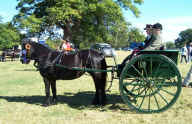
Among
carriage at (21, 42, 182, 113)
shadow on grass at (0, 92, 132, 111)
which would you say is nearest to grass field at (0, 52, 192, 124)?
shadow on grass at (0, 92, 132, 111)

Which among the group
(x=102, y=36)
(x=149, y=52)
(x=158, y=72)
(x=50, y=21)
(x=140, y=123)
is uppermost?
(x=50, y=21)

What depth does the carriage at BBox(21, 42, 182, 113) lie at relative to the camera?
5.14m

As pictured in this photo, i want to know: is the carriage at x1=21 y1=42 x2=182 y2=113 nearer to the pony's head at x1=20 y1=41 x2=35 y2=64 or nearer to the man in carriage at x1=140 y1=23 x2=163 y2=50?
the pony's head at x1=20 y1=41 x2=35 y2=64

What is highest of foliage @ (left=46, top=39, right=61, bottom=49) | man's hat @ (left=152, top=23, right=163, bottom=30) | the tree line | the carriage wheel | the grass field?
the tree line

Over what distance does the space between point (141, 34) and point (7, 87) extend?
747 inches

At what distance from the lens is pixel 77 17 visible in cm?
2217

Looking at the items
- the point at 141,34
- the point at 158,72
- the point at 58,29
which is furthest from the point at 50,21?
the point at 158,72

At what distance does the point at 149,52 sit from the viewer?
17.0ft

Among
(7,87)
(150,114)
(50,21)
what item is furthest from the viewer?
(50,21)

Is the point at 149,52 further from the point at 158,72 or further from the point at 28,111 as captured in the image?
the point at 28,111

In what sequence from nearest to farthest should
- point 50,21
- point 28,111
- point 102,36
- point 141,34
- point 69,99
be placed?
1. point 28,111
2. point 69,99
3. point 50,21
4. point 102,36
5. point 141,34

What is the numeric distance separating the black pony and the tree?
49.5ft

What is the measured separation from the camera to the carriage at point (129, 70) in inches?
202

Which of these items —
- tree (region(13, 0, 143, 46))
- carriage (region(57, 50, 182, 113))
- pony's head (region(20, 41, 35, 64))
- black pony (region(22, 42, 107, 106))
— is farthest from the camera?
tree (region(13, 0, 143, 46))
